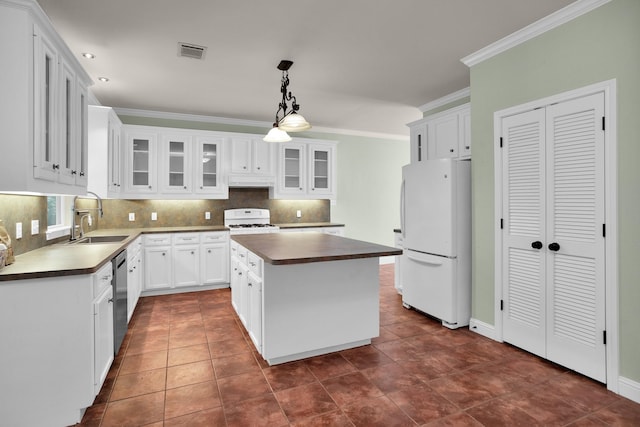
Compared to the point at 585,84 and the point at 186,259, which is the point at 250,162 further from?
the point at 585,84

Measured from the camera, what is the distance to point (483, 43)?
3.06 m

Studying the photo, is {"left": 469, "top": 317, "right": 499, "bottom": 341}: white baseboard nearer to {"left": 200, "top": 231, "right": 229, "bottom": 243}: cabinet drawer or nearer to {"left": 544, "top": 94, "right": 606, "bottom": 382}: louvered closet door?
{"left": 544, "top": 94, "right": 606, "bottom": 382}: louvered closet door

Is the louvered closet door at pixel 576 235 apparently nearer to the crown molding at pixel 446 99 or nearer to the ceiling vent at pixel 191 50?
the crown molding at pixel 446 99

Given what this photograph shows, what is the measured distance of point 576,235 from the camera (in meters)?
2.52

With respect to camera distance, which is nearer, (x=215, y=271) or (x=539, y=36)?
(x=539, y=36)

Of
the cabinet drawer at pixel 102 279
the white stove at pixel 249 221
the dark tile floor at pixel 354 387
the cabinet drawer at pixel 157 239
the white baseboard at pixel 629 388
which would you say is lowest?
the dark tile floor at pixel 354 387

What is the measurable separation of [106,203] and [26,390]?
140 inches

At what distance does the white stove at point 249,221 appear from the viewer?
5.17 metres

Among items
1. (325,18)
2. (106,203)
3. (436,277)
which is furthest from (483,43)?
(106,203)

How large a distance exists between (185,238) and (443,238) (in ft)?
11.1

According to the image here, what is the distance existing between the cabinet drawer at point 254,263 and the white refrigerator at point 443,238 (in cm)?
188

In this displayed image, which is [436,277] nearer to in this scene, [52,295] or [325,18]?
[325,18]

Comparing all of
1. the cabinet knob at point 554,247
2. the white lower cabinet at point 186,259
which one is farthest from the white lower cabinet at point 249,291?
the cabinet knob at point 554,247

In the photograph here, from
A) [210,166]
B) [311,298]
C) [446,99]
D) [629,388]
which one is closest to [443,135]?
[446,99]
